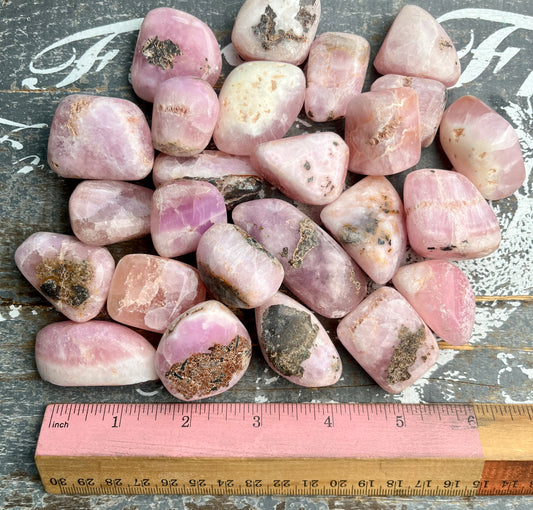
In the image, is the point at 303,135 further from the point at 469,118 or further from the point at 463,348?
the point at 463,348

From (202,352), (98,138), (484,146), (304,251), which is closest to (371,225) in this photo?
(304,251)

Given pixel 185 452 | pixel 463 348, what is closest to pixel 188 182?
pixel 185 452

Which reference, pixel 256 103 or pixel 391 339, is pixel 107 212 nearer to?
pixel 256 103

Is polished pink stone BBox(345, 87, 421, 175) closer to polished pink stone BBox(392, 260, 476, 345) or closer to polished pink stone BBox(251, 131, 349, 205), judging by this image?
polished pink stone BBox(251, 131, 349, 205)

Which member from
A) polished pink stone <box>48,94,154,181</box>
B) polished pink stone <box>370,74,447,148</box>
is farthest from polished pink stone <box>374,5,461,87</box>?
polished pink stone <box>48,94,154,181</box>

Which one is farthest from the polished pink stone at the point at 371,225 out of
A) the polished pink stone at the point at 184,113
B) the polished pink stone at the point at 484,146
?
the polished pink stone at the point at 184,113
